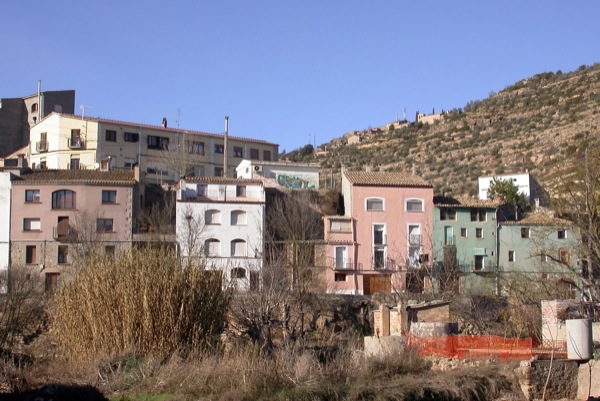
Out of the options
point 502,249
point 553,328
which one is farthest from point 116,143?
point 553,328

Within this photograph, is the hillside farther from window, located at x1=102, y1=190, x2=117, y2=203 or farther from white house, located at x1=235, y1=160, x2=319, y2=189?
window, located at x1=102, y1=190, x2=117, y2=203

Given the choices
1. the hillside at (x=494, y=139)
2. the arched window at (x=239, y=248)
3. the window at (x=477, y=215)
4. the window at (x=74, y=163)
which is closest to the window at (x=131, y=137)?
the window at (x=74, y=163)

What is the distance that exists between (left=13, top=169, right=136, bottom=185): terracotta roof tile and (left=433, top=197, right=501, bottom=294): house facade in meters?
19.3

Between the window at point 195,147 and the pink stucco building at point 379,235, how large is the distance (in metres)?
14.4

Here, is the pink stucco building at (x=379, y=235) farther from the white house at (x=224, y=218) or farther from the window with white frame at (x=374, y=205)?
the white house at (x=224, y=218)

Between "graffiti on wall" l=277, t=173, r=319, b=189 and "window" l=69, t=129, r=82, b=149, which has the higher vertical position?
"window" l=69, t=129, r=82, b=149

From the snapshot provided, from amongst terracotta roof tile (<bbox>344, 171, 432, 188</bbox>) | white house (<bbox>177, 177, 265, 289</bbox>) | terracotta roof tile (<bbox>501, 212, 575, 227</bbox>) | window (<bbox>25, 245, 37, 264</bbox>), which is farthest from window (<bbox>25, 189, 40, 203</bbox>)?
terracotta roof tile (<bbox>501, 212, 575, 227</bbox>)

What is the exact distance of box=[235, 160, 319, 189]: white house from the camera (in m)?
57.2

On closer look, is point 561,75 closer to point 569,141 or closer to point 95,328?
point 569,141

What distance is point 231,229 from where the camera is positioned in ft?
162

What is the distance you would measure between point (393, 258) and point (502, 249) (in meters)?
6.91

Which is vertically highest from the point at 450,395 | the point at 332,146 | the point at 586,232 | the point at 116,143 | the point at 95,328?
the point at 332,146

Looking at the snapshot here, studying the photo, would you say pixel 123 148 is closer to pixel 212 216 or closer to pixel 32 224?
pixel 32 224

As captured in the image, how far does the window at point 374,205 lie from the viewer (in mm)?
51688
